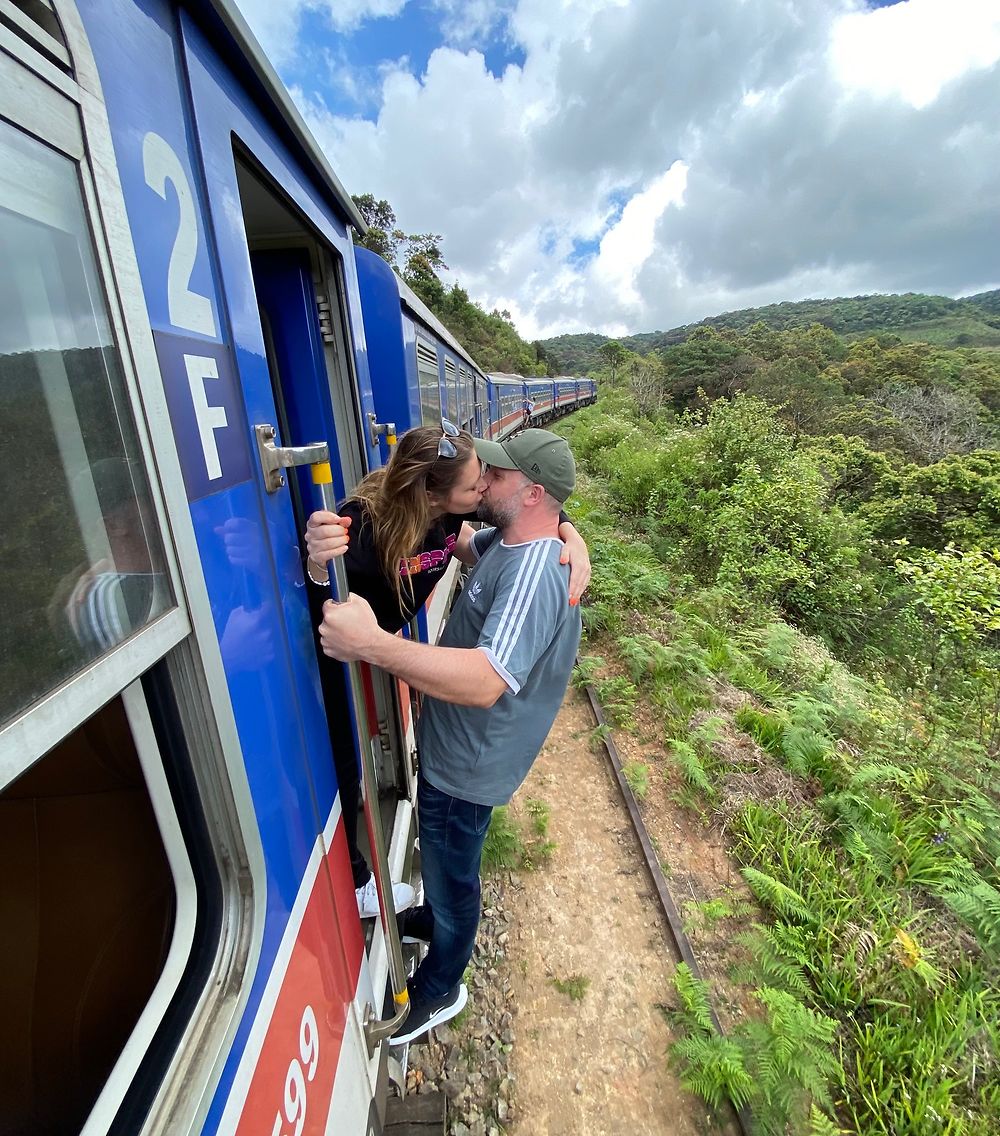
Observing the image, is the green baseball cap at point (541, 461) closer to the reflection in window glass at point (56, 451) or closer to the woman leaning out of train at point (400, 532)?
the woman leaning out of train at point (400, 532)

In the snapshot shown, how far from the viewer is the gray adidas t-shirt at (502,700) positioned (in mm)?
1864

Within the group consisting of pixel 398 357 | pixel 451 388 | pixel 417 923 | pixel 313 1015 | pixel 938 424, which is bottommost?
pixel 417 923

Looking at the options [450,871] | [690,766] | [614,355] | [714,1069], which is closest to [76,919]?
[450,871]

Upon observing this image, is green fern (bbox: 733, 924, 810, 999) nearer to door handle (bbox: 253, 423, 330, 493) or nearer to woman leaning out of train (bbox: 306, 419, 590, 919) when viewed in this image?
woman leaning out of train (bbox: 306, 419, 590, 919)

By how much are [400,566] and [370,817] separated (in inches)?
33.0

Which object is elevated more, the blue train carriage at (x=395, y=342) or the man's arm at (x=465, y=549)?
the blue train carriage at (x=395, y=342)

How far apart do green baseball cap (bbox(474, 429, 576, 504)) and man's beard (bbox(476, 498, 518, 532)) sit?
0.42 ft

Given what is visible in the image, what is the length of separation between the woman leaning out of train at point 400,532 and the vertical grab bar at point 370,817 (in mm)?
235

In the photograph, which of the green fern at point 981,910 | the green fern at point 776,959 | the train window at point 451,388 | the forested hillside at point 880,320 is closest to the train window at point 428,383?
the train window at point 451,388

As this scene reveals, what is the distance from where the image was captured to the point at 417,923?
2.62 meters

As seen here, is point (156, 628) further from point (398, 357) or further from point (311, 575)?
point (398, 357)

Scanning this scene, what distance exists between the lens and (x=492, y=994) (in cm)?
315

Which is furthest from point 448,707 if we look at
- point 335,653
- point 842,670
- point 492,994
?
point 842,670

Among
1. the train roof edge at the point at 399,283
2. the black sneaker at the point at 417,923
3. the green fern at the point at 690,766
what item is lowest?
the green fern at the point at 690,766
